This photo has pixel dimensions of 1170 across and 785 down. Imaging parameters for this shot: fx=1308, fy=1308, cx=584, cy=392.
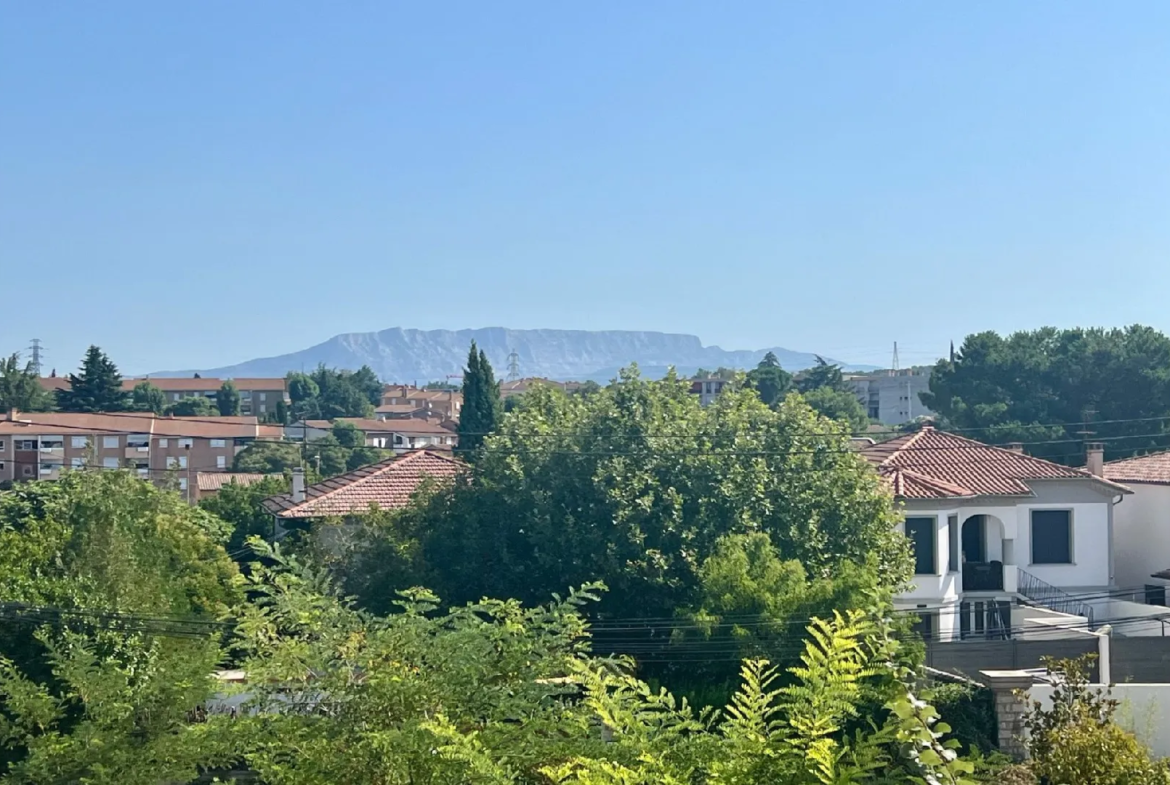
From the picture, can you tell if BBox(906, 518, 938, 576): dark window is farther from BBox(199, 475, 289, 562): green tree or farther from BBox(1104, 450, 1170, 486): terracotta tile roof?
BBox(199, 475, 289, 562): green tree

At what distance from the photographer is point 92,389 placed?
92.4 m

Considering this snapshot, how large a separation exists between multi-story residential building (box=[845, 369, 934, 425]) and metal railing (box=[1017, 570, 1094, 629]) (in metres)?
131

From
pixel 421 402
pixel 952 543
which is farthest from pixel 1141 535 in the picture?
pixel 421 402

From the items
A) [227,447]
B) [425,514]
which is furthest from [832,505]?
[227,447]

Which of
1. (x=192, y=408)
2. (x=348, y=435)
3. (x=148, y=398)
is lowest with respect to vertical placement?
(x=348, y=435)

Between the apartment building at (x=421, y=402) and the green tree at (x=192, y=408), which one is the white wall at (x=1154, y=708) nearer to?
the green tree at (x=192, y=408)

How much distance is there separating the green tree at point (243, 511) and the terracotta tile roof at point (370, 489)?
229cm

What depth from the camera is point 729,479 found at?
27609mm

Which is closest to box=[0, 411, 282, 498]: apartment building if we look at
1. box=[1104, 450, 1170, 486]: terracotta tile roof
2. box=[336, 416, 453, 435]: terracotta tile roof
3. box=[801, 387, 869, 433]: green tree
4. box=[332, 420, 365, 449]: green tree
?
box=[332, 420, 365, 449]: green tree

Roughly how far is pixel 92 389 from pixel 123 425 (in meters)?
7.58

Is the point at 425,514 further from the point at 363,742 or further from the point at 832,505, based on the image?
the point at 363,742

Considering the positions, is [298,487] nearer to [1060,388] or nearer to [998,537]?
[998,537]

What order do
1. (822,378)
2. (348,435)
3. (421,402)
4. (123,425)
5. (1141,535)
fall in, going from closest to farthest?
(1141,535) → (123,425) → (348,435) → (822,378) → (421,402)

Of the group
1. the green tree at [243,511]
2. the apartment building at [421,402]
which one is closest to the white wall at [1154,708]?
the green tree at [243,511]
